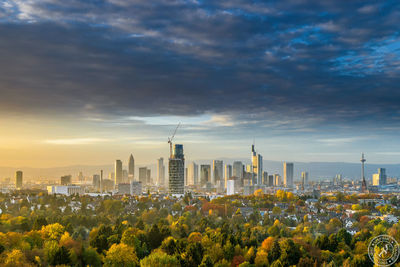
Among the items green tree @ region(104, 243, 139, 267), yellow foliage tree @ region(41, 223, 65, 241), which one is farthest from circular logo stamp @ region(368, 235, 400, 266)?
yellow foliage tree @ region(41, 223, 65, 241)

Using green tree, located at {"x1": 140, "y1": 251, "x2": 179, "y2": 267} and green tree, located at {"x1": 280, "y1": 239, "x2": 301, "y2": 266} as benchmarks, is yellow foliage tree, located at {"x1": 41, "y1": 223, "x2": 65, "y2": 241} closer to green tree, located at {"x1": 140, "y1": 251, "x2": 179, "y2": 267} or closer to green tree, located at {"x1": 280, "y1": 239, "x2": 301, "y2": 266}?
green tree, located at {"x1": 140, "y1": 251, "x2": 179, "y2": 267}

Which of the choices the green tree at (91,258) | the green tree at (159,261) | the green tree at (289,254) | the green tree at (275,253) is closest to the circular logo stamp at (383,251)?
the green tree at (289,254)

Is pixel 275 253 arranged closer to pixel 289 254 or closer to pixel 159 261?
pixel 289 254

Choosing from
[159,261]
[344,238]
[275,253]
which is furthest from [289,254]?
[344,238]

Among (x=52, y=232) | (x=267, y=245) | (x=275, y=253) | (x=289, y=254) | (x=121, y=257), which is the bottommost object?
(x=267, y=245)

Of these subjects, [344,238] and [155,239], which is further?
[344,238]

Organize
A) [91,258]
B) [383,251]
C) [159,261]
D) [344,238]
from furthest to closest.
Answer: [344,238] < [383,251] < [91,258] < [159,261]

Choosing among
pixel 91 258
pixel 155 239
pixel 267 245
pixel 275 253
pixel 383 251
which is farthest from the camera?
pixel 155 239

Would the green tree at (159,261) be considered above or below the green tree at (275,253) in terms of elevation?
above

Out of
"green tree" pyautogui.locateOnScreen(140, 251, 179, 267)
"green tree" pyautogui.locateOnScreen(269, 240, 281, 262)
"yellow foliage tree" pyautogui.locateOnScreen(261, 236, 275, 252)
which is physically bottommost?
"yellow foliage tree" pyautogui.locateOnScreen(261, 236, 275, 252)

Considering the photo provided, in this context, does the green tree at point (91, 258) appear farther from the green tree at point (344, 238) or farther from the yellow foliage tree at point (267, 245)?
the green tree at point (344, 238)
